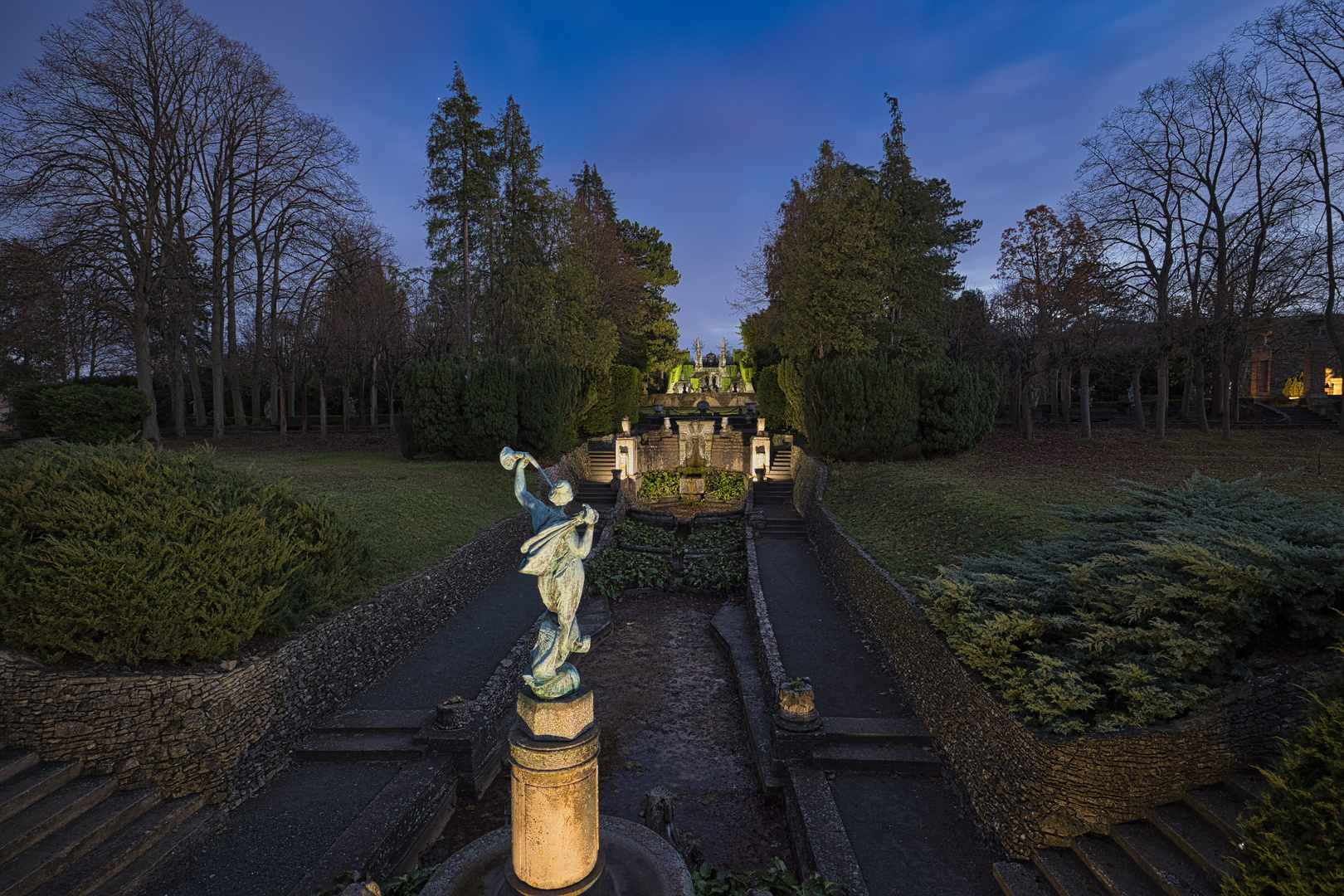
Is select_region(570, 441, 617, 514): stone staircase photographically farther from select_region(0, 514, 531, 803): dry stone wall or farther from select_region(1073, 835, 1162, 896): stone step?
select_region(1073, 835, 1162, 896): stone step

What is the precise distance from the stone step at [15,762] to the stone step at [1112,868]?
30.9 feet

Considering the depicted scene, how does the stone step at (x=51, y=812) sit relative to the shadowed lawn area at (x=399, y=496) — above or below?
below

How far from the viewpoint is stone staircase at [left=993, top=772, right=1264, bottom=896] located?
13.6 ft

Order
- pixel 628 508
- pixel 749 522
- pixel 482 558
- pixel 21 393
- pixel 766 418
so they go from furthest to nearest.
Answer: pixel 766 418
pixel 628 508
pixel 749 522
pixel 21 393
pixel 482 558

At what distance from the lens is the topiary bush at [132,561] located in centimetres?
578

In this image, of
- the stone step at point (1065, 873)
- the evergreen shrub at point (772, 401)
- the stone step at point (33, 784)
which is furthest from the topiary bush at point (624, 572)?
the evergreen shrub at point (772, 401)

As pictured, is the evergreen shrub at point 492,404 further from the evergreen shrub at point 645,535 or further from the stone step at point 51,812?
the stone step at point 51,812

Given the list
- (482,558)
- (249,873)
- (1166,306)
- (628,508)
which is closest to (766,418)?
(628,508)

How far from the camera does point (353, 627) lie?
8.24m

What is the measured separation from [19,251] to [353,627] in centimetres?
1877

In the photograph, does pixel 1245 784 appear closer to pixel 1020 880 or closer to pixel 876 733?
pixel 1020 880

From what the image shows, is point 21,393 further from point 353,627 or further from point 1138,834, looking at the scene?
point 1138,834

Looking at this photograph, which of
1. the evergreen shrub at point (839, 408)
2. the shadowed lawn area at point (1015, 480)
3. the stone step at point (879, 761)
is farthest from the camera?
the evergreen shrub at point (839, 408)

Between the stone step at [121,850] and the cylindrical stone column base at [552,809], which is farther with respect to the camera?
the stone step at [121,850]
